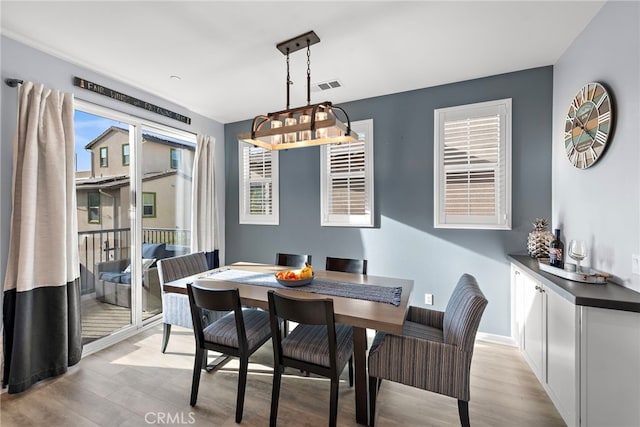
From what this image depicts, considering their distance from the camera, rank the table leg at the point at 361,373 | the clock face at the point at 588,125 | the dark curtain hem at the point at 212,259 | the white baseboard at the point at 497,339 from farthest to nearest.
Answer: the dark curtain hem at the point at 212,259 < the white baseboard at the point at 497,339 < the clock face at the point at 588,125 < the table leg at the point at 361,373

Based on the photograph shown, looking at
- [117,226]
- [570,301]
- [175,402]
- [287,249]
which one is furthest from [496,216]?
[117,226]

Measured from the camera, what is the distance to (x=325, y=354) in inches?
67.0

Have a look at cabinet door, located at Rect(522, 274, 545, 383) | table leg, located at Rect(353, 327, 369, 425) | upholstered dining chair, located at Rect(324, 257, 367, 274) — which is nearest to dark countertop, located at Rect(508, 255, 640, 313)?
cabinet door, located at Rect(522, 274, 545, 383)

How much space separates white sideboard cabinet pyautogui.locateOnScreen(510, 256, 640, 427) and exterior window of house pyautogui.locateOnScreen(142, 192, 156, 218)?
395 centimetres

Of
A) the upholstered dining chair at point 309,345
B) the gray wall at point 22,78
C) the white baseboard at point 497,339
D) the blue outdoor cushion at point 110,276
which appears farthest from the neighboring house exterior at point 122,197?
the white baseboard at point 497,339

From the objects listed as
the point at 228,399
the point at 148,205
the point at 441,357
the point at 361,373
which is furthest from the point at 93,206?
the point at 441,357

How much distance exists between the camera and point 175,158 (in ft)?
12.4

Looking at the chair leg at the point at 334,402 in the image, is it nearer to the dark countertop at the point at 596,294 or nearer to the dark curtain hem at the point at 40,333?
the dark countertop at the point at 596,294

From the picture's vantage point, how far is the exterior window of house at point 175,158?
3721 millimetres

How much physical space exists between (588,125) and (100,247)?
4.51 meters

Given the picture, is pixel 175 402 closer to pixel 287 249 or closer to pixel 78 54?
pixel 287 249

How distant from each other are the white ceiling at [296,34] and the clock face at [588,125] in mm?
580

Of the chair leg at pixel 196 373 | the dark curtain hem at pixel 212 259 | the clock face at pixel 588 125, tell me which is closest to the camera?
the clock face at pixel 588 125

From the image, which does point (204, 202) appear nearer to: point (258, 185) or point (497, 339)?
point (258, 185)
